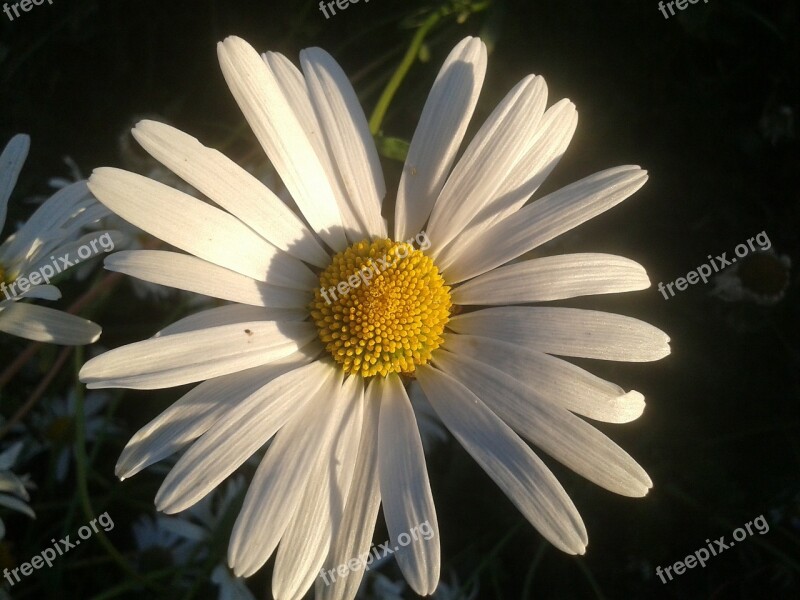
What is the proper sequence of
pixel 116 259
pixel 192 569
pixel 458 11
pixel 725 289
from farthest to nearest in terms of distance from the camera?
pixel 725 289
pixel 192 569
pixel 458 11
pixel 116 259

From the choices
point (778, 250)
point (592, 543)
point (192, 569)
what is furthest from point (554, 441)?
point (778, 250)

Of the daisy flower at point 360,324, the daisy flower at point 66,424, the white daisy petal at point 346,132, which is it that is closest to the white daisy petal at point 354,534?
the daisy flower at point 360,324

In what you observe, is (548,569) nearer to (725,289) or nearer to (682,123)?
(725,289)

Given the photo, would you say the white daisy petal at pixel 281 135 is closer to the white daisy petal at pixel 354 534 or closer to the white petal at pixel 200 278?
the white petal at pixel 200 278

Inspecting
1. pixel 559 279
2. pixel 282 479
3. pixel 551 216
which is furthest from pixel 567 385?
pixel 282 479

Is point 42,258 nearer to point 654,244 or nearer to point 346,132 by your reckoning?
point 346,132

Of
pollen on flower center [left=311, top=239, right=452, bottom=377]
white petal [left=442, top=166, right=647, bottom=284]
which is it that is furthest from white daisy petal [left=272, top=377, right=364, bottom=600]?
white petal [left=442, top=166, right=647, bottom=284]
